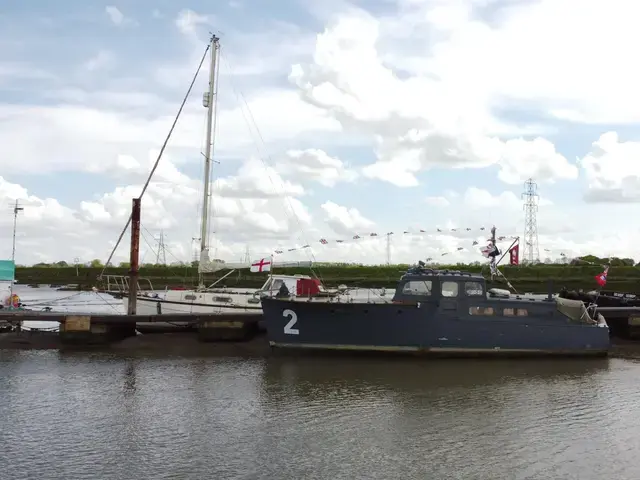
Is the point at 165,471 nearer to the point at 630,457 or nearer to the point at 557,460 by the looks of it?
the point at 557,460

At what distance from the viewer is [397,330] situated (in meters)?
25.0

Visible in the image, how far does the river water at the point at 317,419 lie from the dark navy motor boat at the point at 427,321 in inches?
28.4

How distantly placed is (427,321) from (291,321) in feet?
16.5

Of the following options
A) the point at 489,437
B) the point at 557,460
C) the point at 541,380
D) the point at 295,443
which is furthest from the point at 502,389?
the point at 295,443

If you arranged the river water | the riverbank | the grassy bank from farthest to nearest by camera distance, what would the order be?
1. the grassy bank
2. the riverbank
3. the river water

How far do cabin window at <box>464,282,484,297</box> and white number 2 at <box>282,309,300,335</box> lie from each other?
6375mm

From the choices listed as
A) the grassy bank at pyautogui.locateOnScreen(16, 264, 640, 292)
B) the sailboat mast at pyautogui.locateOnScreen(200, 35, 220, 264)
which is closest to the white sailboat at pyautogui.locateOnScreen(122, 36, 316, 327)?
the sailboat mast at pyautogui.locateOnScreen(200, 35, 220, 264)

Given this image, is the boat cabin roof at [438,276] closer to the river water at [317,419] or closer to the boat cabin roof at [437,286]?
the boat cabin roof at [437,286]

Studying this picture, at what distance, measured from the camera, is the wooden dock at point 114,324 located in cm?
2839

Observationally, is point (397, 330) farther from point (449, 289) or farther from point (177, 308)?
point (177, 308)

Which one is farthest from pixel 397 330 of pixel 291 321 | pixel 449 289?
pixel 291 321

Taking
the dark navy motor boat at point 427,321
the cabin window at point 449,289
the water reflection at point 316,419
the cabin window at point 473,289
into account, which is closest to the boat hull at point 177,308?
the water reflection at point 316,419

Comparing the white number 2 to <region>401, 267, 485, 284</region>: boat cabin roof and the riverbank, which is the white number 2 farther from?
<region>401, 267, 485, 284</region>: boat cabin roof

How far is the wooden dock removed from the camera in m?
28.4
